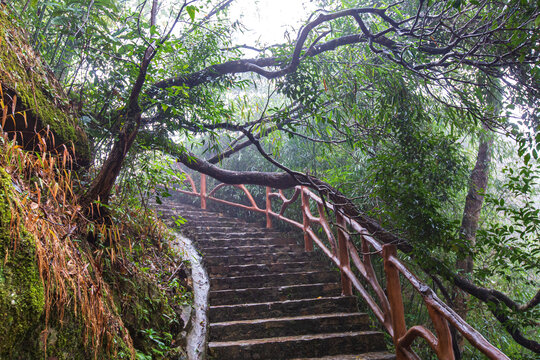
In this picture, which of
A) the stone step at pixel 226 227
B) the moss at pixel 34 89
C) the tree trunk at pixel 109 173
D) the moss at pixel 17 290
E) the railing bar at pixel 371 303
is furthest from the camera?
the stone step at pixel 226 227

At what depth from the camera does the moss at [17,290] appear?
1229mm

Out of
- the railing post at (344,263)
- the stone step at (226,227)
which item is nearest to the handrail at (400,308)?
the railing post at (344,263)

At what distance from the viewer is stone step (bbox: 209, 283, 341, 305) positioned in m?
3.69

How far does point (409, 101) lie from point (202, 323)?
290 centimetres

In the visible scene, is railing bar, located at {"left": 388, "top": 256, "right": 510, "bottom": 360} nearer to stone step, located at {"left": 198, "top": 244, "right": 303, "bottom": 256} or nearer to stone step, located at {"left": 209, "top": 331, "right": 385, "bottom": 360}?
stone step, located at {"left": 209, "top": 331, "right": 385, "bottom": 360}

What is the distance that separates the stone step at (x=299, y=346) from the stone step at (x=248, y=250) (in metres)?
1.92

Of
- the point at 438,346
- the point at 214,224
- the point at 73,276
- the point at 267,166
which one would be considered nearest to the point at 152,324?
the point at 73,276

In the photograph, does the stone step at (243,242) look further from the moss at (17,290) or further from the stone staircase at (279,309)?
→ the moss at (17,290)

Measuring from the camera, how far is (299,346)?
2.99 meters

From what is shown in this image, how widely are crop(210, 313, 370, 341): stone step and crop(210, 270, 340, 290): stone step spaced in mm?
750

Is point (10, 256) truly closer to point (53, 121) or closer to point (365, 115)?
point (53, 121)

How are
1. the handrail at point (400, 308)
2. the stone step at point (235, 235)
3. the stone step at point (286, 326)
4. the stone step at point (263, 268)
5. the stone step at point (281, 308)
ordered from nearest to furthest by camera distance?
the handrail at point (400, 308)
the stone step at point (286, 326)
the stone step at point (281, 308)
the stone step at point (263, 268)
the stone step at point (235, 235)

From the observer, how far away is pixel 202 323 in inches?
127

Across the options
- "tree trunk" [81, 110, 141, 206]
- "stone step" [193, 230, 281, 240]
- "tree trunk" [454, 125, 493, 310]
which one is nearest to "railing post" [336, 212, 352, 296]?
"tree trunk" [454, 125, 493, 310]
